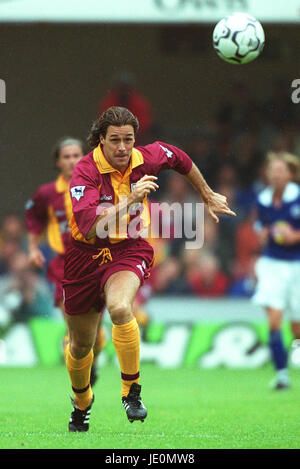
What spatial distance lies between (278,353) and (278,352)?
0.04 feet

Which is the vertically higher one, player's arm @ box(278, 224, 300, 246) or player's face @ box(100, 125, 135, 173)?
player's arm @ box(278, 224, 300, 246)

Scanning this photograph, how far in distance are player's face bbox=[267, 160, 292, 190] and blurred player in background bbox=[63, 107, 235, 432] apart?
148 inches

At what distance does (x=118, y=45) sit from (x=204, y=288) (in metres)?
5.03

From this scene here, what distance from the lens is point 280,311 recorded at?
9961 mm

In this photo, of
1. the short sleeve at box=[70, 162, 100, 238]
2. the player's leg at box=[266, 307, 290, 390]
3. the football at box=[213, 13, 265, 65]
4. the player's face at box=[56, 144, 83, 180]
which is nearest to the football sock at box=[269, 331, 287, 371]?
the player's leg at box=[266, 307, 290, 390]

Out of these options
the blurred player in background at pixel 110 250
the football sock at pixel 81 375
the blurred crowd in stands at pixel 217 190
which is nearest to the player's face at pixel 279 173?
the blurred crowd in stands at pixel 217 190

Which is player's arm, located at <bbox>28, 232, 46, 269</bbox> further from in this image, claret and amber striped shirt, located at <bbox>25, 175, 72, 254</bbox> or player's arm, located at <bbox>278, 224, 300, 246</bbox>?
player's arm, located at <bbox>278, 224, 300, 246</bbox>

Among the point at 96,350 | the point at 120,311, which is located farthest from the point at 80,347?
the point at 96,350

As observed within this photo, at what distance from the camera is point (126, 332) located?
5777 millimetres

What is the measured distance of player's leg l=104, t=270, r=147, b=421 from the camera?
18.7 ft

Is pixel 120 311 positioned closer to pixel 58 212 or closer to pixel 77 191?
pixel 77 191

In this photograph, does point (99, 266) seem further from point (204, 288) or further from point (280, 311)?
point (204, 288)

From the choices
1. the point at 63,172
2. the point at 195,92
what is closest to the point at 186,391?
the point at 63,172

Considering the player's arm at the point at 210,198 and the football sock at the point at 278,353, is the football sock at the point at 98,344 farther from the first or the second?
the player's arm at the point at 210,198
